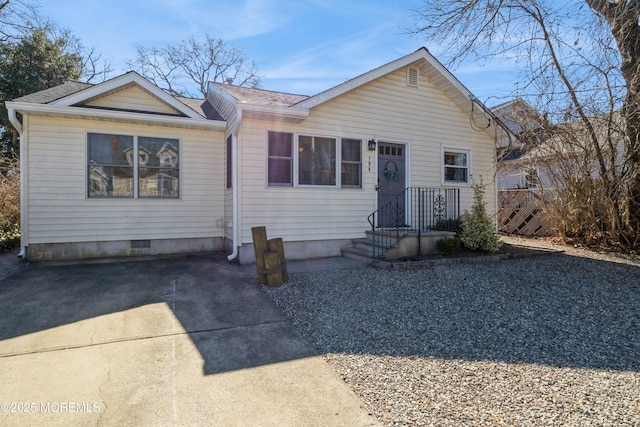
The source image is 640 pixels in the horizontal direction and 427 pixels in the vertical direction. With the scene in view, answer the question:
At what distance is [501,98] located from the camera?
8.55 meters

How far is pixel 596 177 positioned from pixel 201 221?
390 inches

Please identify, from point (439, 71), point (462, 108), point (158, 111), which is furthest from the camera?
point (462, 108)

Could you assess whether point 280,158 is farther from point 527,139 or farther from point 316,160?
point 527,139

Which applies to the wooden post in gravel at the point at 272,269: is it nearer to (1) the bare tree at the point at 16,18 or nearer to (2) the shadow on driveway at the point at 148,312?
(2) the shadow on driveway at the point at 148,312

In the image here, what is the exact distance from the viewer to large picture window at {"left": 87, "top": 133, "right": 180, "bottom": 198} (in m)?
7.00

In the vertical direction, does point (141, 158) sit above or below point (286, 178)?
above

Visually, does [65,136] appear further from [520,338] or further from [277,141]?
[520,338]

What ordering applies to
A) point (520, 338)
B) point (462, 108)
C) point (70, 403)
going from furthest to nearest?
1. point (462, 108)
2. point (520, 338)
3. point (70, 403)

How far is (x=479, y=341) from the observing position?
3355 mm

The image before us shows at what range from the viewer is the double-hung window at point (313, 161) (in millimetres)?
7035

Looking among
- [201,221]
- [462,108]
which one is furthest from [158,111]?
[462,108]

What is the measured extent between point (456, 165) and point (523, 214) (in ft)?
11.7

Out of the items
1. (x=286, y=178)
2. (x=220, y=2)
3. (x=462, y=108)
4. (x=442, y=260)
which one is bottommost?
(x=442, y=260)

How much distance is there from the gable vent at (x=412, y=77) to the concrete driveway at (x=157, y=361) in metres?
A: 6.55
